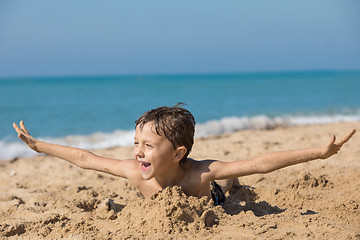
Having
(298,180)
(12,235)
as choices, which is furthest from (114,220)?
(298,180)

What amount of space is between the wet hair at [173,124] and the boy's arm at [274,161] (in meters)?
0.27

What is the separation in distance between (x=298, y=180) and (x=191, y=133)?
1.54 meters

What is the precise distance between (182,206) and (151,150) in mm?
395

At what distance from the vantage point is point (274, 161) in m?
2.43

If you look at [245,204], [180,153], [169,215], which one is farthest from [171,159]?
[245,204]

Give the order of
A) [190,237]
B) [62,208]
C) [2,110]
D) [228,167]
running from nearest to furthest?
[190,237]
[228,167]
[62,208]
[2,110]

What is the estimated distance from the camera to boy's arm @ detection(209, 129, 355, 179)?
233 centimetres

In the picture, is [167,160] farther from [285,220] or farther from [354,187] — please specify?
[354,187]

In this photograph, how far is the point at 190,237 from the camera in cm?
222

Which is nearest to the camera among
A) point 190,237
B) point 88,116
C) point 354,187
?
point 190,237

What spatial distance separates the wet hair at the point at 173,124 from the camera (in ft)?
8.14

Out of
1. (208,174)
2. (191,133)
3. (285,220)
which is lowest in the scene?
(285,220)

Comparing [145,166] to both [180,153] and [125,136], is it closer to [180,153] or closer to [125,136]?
[180,153]

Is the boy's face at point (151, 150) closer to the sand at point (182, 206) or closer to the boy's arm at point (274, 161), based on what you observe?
the sand at point (182, 206)
